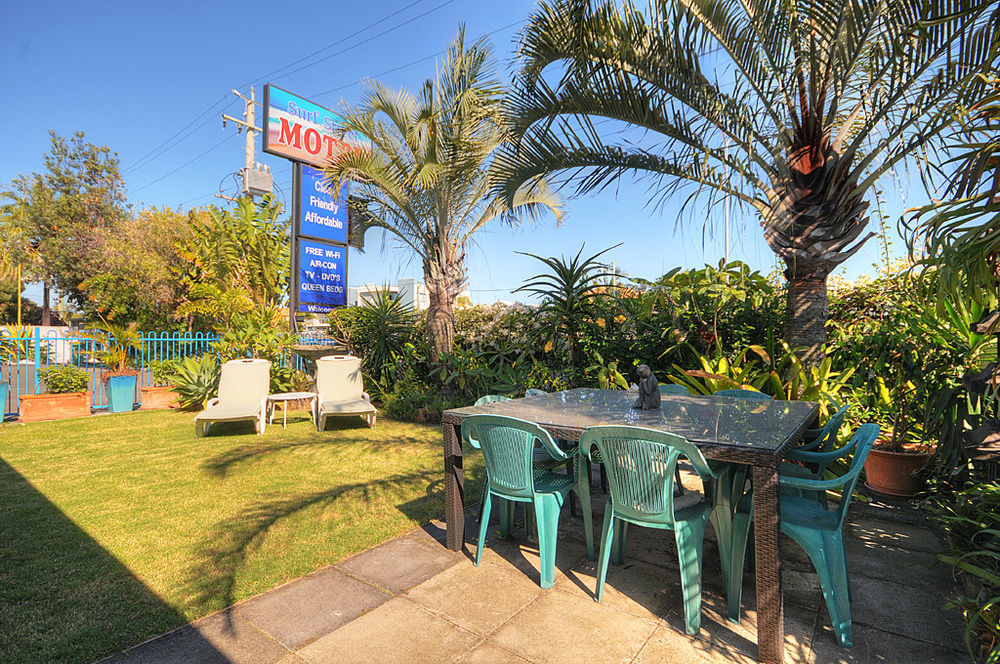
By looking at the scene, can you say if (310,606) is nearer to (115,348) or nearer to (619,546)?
(619,546)

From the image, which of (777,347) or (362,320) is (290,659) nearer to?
(777,347)

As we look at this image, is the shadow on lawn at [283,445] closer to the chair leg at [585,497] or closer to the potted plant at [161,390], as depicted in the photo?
the potted plant at [161,390]

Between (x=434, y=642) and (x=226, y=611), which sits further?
(x=226, y=611)

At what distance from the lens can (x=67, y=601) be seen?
9.07 ft

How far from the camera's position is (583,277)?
7.12 m

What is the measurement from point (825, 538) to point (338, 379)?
7.54 metres

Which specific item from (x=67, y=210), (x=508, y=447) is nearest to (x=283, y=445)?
(x=508, y=447)

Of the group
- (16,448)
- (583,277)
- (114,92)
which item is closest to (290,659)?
(583,277)

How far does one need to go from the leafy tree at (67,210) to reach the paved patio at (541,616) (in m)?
25.6

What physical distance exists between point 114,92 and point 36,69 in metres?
2.95

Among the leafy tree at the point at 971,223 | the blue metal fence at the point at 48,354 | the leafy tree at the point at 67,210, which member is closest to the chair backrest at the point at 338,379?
the blue metal fence at the point at 48,354

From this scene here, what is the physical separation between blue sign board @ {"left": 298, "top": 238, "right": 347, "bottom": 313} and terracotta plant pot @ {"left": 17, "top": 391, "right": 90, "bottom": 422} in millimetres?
4188

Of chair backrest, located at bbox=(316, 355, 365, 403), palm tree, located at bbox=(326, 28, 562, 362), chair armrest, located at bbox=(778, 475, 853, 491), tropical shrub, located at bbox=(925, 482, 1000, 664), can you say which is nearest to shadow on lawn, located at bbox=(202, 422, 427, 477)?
chair backrest, located at bbox=(316, 355, 365, 403)

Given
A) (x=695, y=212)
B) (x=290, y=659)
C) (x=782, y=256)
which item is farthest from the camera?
(x=695, y=212)
